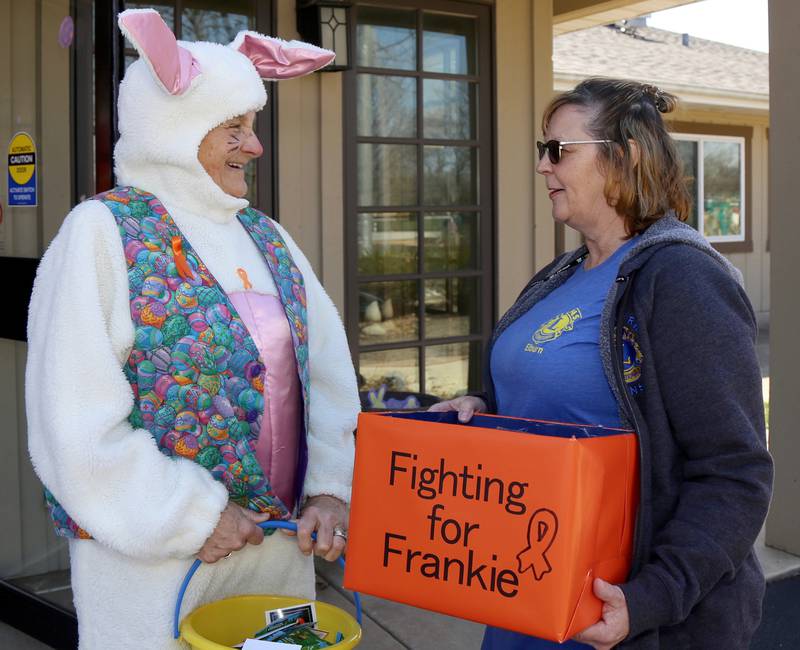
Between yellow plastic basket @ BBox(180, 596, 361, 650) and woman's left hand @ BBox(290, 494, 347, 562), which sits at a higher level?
woman's left hand @ BBox(290, 494, 347, 562)

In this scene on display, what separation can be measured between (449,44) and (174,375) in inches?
151

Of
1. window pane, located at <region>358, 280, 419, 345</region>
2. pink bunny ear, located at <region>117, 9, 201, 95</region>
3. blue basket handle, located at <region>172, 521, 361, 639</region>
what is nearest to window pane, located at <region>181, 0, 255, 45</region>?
window pane, located at <region>358, 280, 419, 345</region>

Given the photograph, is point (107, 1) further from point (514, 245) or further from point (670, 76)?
point (670, 76)

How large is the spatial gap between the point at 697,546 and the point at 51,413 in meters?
1.14

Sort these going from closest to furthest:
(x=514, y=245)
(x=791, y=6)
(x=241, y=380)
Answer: (x=241, y=380)
(x=791, y=6)
(x=514, y=245)

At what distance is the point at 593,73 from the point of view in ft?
40.4

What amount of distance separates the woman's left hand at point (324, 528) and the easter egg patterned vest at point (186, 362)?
0.28 ft

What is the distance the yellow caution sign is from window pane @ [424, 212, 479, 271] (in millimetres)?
2271

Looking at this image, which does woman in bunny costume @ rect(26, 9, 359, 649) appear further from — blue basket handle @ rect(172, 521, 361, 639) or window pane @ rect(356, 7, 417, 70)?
window pane @ rect(356, 7, 417, 70)

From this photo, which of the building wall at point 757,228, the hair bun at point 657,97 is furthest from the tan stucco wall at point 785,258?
the building wall at point 757,228

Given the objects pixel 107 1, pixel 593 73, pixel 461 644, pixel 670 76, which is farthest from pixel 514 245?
pixel 670 76

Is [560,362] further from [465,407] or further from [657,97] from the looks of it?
[657,97]

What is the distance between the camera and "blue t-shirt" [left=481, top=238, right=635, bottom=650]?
179 centimetres

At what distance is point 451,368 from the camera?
555cm
